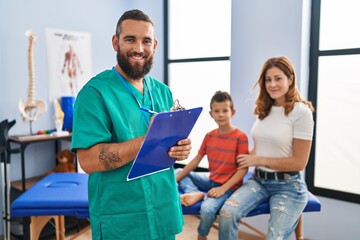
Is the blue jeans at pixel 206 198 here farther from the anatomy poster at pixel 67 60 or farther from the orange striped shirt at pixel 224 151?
the anatomy poster at pixel 67 60

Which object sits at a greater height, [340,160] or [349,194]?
[340,160]

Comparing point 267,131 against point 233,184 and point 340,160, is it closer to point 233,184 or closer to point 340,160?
point 233,184

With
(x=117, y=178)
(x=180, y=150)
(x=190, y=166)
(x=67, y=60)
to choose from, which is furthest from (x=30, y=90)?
(x=180, y=150)

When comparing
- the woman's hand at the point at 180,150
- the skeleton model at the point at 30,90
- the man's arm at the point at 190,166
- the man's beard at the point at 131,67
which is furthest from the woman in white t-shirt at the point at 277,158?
the skeleton model at the point at 30,90

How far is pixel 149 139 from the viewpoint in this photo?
1.04 metres

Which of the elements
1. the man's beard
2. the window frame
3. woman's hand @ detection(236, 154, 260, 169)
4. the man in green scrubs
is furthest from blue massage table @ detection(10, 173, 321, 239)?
the man's beard

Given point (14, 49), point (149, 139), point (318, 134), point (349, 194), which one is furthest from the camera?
point (14, 49)

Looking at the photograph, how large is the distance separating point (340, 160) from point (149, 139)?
1.84 meters

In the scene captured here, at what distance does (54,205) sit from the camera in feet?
5.95

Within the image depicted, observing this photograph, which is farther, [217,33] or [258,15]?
[217,33]

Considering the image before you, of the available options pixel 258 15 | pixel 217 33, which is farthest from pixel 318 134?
pixel 217 33

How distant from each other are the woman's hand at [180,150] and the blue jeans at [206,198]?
31.9 inches

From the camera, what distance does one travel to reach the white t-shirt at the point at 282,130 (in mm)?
1827

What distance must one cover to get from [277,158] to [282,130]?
0.52 ft
